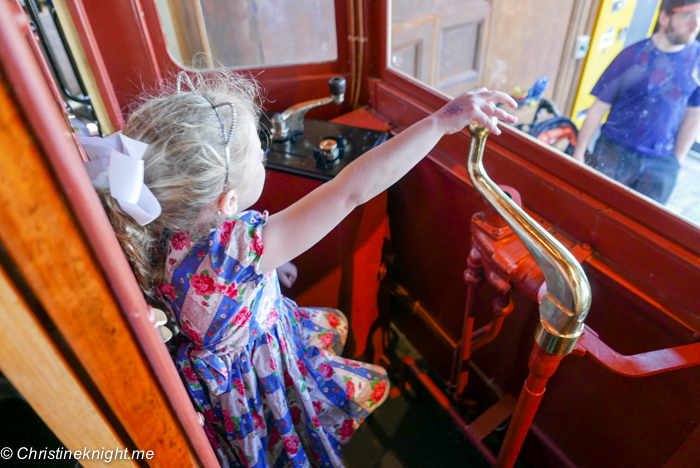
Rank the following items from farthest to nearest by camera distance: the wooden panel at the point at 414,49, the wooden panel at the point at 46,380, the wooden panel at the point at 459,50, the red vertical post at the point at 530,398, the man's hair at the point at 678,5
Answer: the wooden panel at the point at 459,50 < the wooden panel at the point at 414,49 < the man's hair at the point at 678,5 < the red vertical post at the point at 530,398 < the wooden panel at the point at 46,380

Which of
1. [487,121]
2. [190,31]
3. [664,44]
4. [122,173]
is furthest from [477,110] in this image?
[190,31]

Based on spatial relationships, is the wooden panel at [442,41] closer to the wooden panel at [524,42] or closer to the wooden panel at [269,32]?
the wooden panel at [524,42]

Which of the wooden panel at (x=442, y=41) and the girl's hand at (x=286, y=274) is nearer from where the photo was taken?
the girl's hand at (x=286, y=274)

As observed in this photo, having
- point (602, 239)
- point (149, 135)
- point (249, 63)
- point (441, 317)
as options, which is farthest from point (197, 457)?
point (249, 63)

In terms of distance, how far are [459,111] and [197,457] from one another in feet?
2.13

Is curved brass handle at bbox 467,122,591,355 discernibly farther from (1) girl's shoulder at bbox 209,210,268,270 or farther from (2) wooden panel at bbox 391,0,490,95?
(2) wooden panel at bbox 391,0,490,95

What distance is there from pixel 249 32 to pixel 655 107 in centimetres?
122

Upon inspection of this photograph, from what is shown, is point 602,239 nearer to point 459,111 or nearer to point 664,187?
point 664,187

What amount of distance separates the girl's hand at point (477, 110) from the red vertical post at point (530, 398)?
1.23 ft

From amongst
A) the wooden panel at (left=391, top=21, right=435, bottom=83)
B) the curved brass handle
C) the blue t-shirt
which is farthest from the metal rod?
the wooden panel at (left=391, top=21, right=435, bottom=83)

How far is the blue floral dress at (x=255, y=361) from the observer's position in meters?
0.77

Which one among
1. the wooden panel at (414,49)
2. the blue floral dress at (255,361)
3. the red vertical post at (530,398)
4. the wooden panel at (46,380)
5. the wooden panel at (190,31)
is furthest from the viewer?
the wooden panel at (414,49)

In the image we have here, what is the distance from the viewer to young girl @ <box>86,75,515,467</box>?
0.71 metres

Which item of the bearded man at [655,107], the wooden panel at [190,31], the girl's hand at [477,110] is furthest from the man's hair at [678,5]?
the wooden panel at [190,31]
